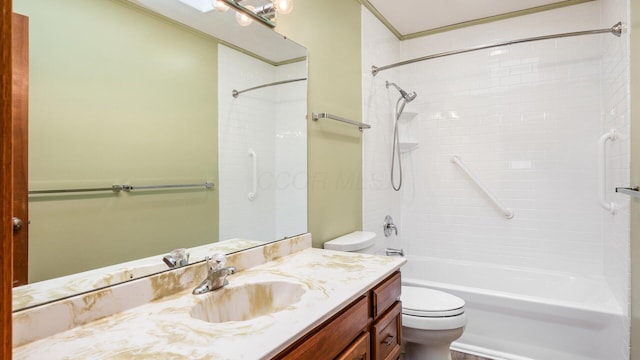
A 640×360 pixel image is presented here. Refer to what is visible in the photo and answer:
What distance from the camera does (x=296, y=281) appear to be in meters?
1.24

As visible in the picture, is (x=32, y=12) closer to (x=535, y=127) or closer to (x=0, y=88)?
(x=0, y=88)

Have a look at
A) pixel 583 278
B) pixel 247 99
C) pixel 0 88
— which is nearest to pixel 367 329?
pixel 247 99

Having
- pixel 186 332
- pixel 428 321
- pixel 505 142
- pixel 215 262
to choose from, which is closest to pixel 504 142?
pixel 505 142

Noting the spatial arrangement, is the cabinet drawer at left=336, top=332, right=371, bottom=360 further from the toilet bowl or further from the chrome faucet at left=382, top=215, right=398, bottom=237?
the chrome faucet at left=382, top=215, right=398, bottom=237

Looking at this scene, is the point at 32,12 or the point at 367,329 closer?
the point at 32,12

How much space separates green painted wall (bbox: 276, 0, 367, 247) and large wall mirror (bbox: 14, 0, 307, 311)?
31 centimetres

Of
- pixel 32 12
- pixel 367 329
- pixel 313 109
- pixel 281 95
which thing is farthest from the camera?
pixel 313 109

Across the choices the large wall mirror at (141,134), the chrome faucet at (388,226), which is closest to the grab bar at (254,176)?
the large wall mirror at (141,134)

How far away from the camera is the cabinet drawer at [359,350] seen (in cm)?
106

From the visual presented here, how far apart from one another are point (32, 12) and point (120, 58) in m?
0.21

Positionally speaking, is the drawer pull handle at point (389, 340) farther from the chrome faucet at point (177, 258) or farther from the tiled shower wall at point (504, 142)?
the tiled shower wall at point (504, 142)

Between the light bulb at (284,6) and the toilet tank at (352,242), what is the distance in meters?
1.27

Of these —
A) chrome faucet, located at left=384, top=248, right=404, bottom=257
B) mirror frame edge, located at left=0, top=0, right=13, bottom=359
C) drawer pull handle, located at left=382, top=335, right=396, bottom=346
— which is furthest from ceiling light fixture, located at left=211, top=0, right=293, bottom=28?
chrome faucet, located at left=384, top=248, right=404, bottom=257

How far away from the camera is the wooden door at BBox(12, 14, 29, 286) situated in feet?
2.56
